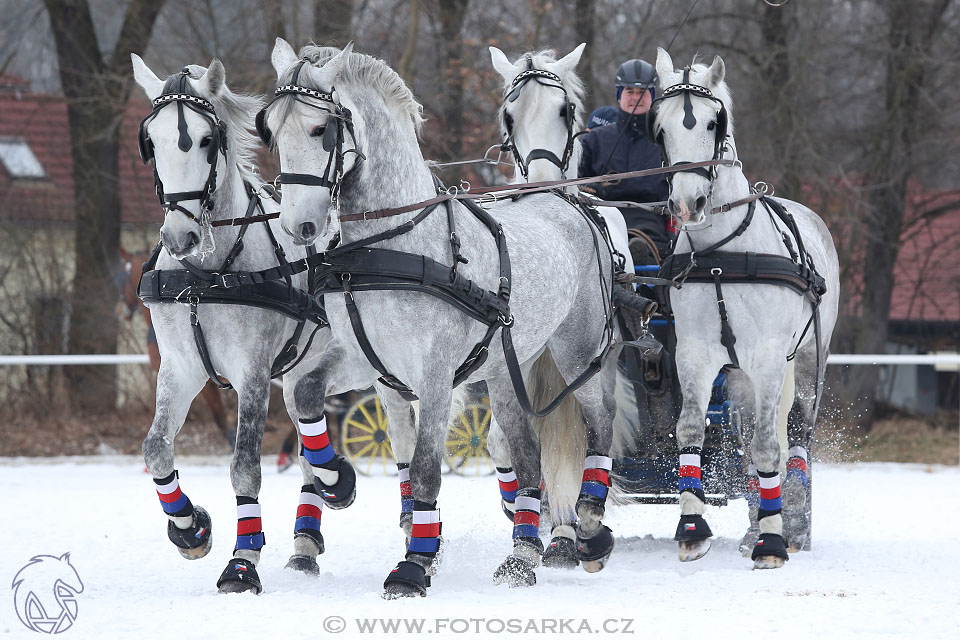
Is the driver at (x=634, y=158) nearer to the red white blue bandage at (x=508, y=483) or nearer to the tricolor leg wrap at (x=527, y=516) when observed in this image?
the red white blue bandage at (x=508, y=483)

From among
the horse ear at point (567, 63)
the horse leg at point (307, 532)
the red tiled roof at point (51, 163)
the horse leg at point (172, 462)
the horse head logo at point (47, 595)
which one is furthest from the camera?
the red tiled roof at point (51, 163)

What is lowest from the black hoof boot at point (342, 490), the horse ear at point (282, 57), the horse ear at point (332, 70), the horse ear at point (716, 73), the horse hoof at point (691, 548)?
the horse hoof at point (691, 548)

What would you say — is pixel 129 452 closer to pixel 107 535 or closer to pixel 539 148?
pixel 107 535

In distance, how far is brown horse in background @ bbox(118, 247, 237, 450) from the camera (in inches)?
387

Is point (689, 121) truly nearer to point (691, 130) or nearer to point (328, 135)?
point (691, 130)

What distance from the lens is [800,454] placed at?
6.18 metres

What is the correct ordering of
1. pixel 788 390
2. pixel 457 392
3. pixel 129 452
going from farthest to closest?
pixel 129 452, pixel 788 390, pixel 457 392

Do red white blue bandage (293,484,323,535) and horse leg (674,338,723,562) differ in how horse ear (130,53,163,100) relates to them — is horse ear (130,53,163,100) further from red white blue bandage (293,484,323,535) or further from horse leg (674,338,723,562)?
horse leg (674,338,723,562)

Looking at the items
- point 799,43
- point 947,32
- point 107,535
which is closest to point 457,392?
point 107,535

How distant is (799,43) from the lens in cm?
1328

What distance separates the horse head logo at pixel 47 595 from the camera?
4020 millimetres

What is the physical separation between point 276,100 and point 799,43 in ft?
34.7

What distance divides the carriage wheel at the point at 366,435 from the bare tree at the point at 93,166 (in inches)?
173

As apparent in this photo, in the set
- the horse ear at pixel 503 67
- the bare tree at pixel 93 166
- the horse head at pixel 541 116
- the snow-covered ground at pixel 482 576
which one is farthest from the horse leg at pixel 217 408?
the horse head at pixel 541 116
